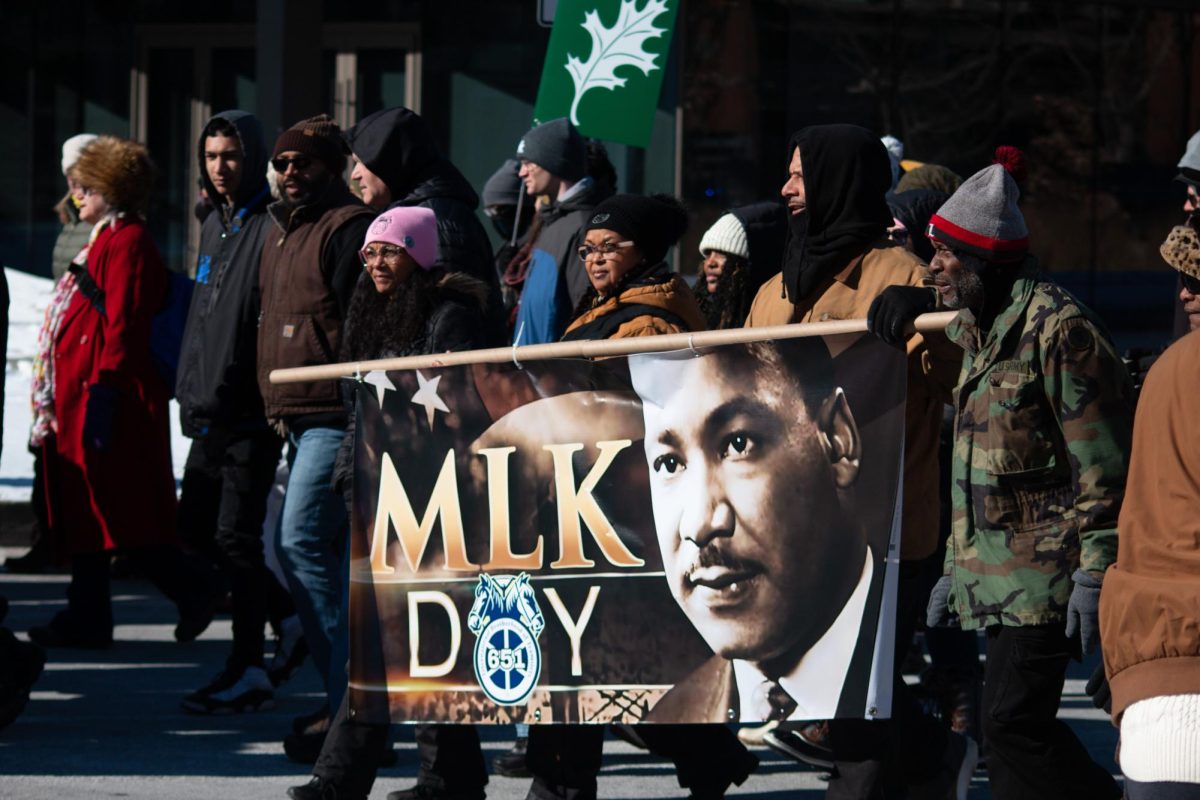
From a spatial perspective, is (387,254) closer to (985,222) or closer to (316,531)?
(316,531)

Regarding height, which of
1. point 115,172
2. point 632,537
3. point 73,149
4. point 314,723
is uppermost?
point 73,149

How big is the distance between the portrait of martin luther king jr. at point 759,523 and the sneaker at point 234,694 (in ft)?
8.71

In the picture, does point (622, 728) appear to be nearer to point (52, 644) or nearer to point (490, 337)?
point (490, 337)

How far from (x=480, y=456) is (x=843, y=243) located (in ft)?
3.73

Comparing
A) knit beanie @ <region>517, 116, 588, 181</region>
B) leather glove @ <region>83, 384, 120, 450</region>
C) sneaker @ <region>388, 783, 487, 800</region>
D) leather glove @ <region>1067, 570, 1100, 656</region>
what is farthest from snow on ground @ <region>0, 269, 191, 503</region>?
leather glove @ <region>1067, 570, 1100, 656</region>

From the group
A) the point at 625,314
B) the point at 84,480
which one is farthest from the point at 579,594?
the point at 84,480

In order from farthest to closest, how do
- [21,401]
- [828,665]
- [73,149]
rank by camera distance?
[21,401] < [73,149] < [828,665]

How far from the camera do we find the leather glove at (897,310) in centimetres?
507

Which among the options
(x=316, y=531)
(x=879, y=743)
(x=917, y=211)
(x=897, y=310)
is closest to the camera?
(x=897, y=310)

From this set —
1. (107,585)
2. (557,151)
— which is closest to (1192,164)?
(557,151)

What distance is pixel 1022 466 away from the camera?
15.8 feet

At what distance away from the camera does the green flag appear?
Answer: 347 inches

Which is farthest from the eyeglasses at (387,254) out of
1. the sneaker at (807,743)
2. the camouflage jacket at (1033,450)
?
the camouflage jacket at (1033,450)

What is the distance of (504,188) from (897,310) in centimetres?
504
